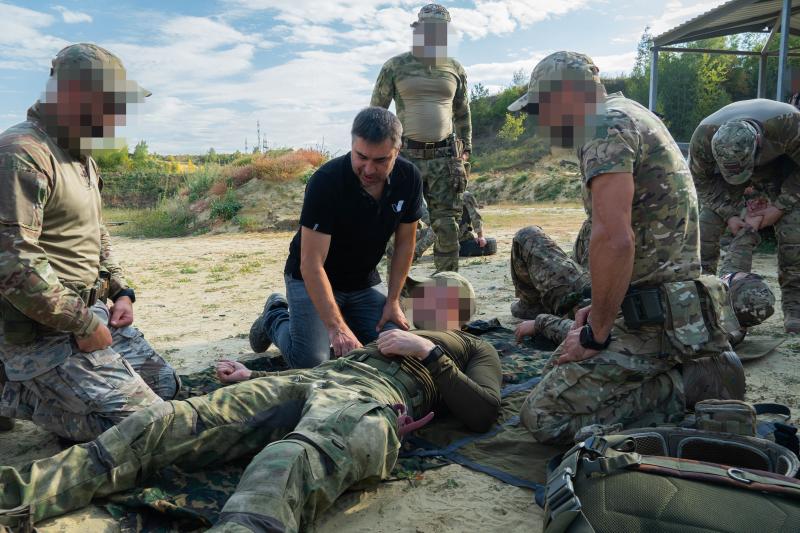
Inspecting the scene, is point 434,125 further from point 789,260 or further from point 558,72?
point 558,72

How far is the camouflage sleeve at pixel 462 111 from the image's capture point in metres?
6.68

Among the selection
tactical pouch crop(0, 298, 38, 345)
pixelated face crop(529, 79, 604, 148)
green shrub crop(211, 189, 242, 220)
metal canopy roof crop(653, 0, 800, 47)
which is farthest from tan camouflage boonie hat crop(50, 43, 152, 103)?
green shrub crop(211, 189, 242, 220)

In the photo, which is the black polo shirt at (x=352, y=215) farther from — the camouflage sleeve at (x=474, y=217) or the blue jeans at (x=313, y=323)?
the camouflage sleeve at (x=474, y=217)

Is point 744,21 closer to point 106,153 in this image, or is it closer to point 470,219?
point 470,219

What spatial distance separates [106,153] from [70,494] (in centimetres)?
158

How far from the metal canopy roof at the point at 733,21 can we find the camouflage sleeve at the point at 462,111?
6735mm

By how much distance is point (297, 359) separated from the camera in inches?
148

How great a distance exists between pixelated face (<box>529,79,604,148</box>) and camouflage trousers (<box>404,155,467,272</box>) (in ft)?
12.1

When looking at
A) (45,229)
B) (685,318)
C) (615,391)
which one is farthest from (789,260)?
(45,229)

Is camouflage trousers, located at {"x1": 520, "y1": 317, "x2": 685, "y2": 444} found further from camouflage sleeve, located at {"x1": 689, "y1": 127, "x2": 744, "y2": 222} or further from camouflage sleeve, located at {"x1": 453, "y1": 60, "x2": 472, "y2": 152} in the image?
camouflage sleeve, located at {"x1": 453, "y1": 60, "x2": 472, "y2": 152}

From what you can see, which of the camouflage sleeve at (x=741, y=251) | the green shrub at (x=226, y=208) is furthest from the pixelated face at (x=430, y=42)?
the green shrub at (x=226, y=208)

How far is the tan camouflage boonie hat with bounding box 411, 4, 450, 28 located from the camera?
19.2ft

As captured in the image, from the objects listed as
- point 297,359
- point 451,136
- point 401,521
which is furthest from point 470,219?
point 401,521

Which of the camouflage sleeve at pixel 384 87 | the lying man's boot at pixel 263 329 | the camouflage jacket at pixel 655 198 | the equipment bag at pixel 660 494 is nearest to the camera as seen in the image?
the equipment bag at pixel 660 494
